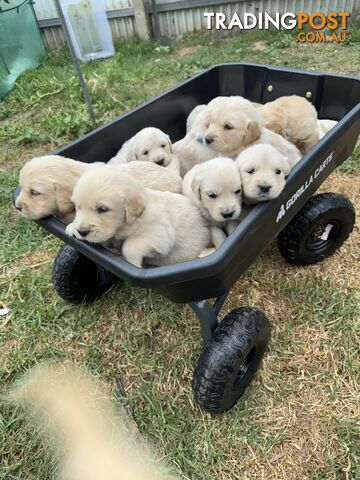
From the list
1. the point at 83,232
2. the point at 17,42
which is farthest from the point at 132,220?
the point at 17,42

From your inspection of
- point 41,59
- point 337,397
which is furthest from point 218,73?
point 41,59

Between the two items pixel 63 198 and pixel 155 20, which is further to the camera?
pixel 155 20

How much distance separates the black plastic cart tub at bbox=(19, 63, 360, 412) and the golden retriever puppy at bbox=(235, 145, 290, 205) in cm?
6

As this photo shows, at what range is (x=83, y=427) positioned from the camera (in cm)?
216

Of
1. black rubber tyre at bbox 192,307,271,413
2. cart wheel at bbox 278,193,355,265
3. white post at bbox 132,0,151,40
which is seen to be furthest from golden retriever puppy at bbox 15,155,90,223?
white post at bbox 132,0,151,40

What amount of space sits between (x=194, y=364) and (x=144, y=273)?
1.14 m

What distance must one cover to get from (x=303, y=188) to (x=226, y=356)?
948mm

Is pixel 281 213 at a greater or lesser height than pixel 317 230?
greater

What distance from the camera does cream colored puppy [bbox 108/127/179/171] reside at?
98.7 inches

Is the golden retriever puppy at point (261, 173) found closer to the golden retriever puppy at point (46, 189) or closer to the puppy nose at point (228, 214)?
the puppy nose at point (228, 214)

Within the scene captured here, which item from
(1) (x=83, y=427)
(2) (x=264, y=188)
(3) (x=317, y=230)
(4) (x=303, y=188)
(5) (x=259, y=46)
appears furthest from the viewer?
(5) (x=259, y=46)

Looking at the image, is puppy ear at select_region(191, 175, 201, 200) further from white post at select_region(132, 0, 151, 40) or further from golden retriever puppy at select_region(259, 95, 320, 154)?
white post at select_region(132, 0, 151, 40)

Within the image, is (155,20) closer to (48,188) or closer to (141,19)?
(141,19)

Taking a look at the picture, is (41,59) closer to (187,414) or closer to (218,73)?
(218,73)
